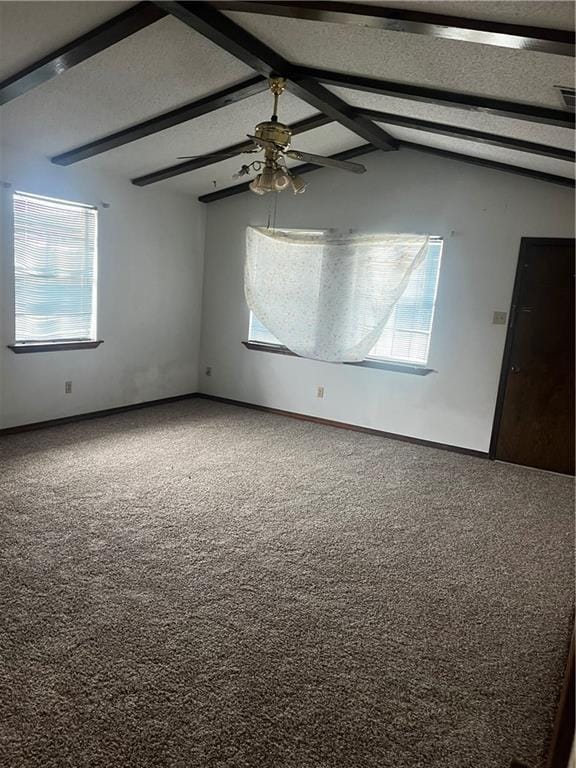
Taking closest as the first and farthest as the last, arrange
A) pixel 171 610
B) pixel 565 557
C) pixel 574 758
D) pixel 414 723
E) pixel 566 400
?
pixel 574 758 → pixel 414 723 → pixel 171 610 → pixel 565 557 → pixel 566 400

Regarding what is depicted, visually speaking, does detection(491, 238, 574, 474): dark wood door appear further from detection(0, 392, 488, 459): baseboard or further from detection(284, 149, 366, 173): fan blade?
detection(284, 149, 366, 173): fan blade

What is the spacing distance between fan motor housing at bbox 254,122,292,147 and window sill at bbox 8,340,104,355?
2.84m

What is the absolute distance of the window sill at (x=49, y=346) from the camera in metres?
4.38

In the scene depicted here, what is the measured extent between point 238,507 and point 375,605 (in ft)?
3.96

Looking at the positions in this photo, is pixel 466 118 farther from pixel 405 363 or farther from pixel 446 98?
pixel 405 363

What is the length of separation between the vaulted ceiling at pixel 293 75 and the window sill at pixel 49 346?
5.08ft

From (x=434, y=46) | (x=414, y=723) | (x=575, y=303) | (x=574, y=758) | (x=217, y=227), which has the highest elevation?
(x=434, y=46)

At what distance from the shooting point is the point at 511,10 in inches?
74.0

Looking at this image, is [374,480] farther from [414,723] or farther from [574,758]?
[574,758]

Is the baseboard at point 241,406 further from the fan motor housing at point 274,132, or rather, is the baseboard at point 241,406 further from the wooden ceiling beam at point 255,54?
the fan motor housing at point 274,132

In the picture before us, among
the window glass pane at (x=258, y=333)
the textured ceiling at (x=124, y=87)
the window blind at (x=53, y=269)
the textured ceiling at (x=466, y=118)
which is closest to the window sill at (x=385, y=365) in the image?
the window glass pane at (x=258, y=333)

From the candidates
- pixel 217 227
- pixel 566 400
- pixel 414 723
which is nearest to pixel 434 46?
pixel 414 723

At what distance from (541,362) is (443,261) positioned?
1221mm

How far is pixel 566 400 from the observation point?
4.31 metres
